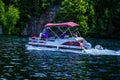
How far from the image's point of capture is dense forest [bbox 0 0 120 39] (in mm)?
117188

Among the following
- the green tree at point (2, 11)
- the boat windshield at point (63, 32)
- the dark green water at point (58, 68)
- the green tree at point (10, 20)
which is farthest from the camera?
the green tree at point (2, 11)

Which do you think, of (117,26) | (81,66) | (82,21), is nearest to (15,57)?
(81,66)

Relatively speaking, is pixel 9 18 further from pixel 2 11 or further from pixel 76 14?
pixel 76 14

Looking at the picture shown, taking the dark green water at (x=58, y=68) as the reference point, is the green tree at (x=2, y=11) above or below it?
above

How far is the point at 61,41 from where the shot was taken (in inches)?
2598

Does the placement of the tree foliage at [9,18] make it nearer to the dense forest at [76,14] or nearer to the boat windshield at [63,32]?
the dense forest at [76,14]

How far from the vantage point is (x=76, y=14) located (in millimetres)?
118250

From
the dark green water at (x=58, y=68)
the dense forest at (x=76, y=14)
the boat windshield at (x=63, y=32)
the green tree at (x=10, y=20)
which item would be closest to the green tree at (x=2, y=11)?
Result: the dense forest at (x=76, y=14)

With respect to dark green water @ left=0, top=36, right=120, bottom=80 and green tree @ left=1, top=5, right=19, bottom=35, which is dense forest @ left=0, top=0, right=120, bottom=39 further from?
dark green water @ left=0, top=36, right=120, bottom=80

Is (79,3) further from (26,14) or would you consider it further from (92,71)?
(92,71)

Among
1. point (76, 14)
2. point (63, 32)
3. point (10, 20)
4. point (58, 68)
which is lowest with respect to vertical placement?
point (10, 20)

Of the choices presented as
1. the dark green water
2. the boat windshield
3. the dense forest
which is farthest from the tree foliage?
the dark green water

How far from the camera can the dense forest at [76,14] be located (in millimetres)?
117188

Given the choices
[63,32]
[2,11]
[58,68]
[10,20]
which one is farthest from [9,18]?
[58,68]
